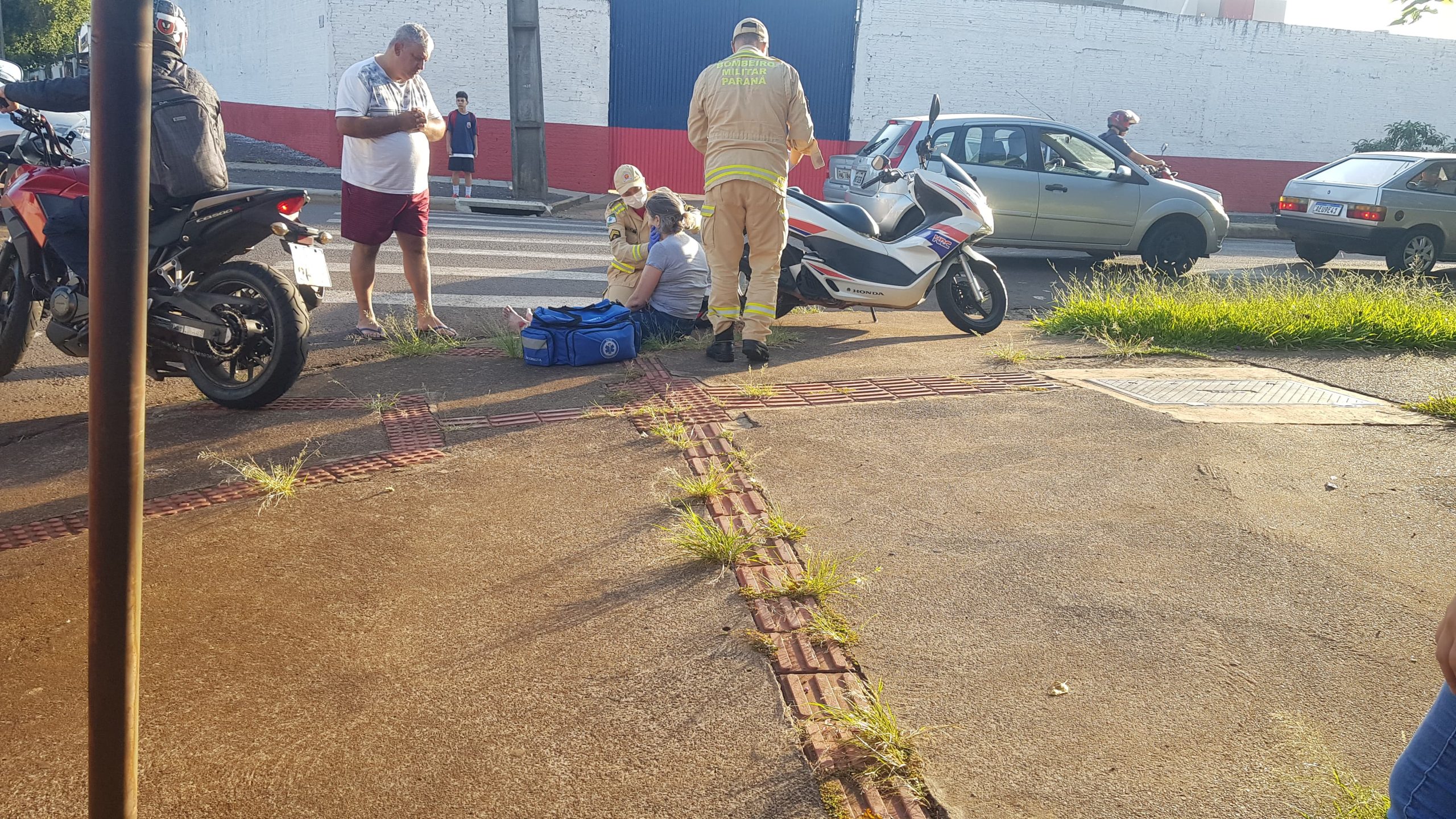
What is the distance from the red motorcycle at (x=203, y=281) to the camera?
5.11m

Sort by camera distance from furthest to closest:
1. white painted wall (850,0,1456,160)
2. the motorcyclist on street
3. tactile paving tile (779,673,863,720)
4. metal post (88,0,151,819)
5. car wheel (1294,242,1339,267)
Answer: white painted wall (850,0,1456,160), car wheel (1294,242,1339,267), the motorcyclist on street, tactile paving tile (779,673,863,720), metal post (88,0,151,819)

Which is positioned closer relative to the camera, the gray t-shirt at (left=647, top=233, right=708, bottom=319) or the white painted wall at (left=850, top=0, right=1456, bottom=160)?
the gray t-shirt at (left=647, top=233, right=708, bottom=319)

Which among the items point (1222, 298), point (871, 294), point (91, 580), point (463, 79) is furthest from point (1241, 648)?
point (463, 79)

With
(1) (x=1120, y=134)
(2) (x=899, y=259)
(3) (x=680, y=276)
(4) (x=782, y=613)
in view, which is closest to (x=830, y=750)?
(4) (x=782, y=613)

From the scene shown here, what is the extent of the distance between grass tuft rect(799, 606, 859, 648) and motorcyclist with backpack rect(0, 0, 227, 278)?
3623mm

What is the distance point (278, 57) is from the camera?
23469 millimetres

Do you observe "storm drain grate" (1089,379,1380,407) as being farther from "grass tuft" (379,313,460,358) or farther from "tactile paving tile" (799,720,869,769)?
"grass tuft" (379,313,460,358)

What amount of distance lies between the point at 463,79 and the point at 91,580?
21358 mm

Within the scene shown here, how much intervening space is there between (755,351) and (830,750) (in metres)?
4.14

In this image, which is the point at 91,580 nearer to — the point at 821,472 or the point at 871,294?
the point at 821,472

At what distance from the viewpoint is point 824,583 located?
3.35 meters

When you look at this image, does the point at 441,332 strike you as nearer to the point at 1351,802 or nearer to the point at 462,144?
the point at 1351,802

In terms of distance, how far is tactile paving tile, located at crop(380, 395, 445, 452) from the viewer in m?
4.78

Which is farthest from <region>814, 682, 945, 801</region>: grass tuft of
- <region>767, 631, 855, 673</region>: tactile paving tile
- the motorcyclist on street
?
the motorcyclist on street
